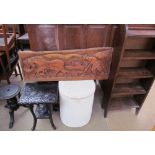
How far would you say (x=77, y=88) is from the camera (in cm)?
183

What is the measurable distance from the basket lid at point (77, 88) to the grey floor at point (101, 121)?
2.04 feet

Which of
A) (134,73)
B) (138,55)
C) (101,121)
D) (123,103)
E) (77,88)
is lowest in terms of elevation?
(101,121)

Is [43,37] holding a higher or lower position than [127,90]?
higher


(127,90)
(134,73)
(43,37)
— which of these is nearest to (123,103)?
(127,90)

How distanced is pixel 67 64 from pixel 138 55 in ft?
2.50

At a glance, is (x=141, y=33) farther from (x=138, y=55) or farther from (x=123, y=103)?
(x=123, y=103)

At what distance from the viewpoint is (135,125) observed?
223 cm

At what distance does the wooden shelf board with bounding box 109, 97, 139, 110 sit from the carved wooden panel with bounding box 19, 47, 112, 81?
605 millimetres

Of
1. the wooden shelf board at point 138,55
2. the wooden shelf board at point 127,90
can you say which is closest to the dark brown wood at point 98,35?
the wooden shelf board at point 138,55

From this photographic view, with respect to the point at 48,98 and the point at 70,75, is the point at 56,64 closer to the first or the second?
the point at 70,75

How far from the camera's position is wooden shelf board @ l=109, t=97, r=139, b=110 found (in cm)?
226

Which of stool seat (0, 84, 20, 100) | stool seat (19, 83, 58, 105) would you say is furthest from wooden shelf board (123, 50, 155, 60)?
stool seat (0, 84, 20, 100)

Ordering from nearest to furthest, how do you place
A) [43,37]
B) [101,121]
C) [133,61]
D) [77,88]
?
1. [43,37]
2. [77,88]
3. [133,61]
4. [101,121]
